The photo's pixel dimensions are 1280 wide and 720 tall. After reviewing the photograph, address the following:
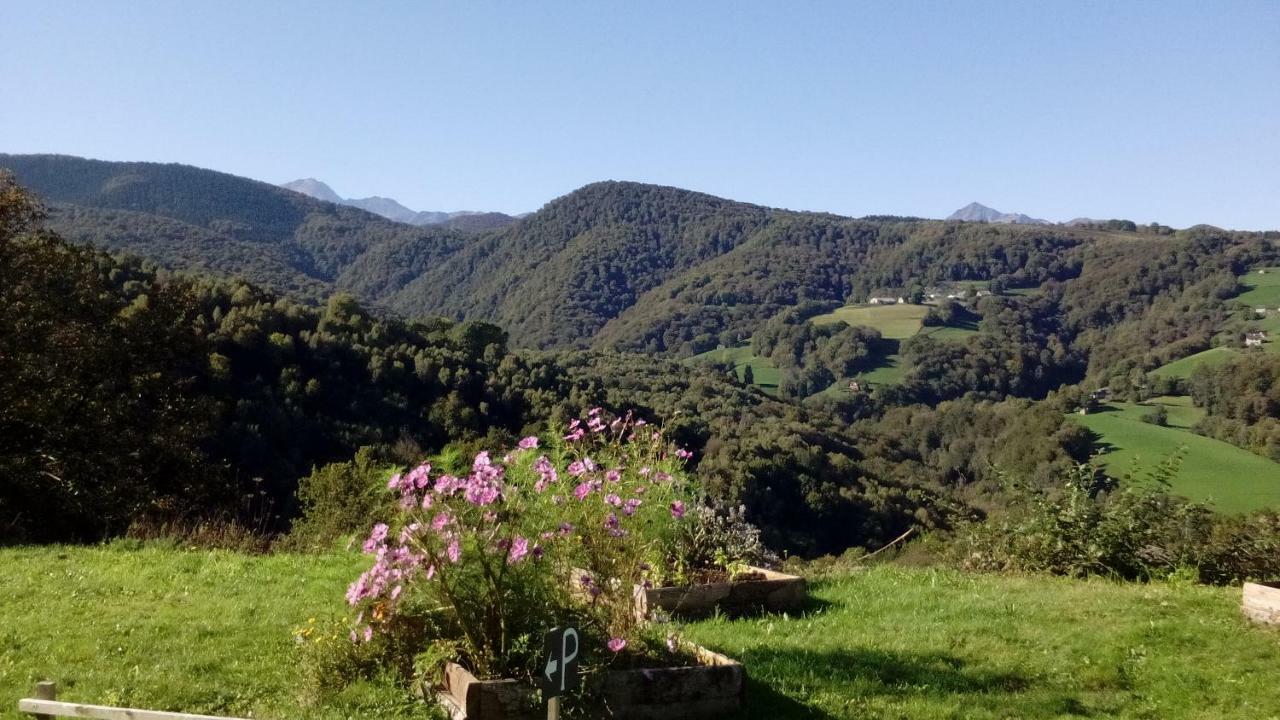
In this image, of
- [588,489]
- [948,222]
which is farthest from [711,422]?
[948,222]

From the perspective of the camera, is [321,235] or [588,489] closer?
[588,489]

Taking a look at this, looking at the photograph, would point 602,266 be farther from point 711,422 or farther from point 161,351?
point 161,351

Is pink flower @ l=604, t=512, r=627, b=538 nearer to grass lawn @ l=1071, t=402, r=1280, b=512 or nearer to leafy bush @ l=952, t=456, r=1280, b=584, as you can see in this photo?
leafy bush @ l=952, t=456, r=1280, b=584

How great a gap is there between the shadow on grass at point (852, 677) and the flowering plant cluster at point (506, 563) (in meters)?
0.75

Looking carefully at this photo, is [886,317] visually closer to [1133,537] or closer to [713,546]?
[1133,537]

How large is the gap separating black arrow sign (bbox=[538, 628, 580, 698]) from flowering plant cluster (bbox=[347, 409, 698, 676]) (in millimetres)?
811

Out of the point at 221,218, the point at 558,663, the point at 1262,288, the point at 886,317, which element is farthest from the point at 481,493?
the point at 221,218

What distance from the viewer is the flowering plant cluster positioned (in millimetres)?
4469

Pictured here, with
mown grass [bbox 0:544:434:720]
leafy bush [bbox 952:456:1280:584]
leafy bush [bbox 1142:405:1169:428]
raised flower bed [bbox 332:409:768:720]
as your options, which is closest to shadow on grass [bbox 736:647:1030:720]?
raised flower bed [bbox 332:409:768:720]

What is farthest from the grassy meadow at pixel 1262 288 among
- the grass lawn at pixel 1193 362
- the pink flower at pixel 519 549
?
the pink flower at pixel 519 549

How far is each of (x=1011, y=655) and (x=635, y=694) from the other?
8.27 feet

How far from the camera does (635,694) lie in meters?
4.52

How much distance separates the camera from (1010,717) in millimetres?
4625

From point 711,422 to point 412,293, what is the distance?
113 m
